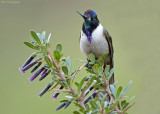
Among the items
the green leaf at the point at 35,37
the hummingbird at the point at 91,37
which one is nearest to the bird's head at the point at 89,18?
the hummingbird at the point at 91,37

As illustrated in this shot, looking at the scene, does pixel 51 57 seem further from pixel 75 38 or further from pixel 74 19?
pixel 74 19

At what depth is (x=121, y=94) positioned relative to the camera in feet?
4.62

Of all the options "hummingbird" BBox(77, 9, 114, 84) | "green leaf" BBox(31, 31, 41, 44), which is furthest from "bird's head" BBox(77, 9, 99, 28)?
"green leaf" BBox(31, 31, 41, 44)

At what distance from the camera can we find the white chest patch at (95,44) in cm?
329

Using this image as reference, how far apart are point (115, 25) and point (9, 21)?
2.26m

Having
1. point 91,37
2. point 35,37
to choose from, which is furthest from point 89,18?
point 35,37

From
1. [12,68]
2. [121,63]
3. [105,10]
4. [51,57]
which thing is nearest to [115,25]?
[105,10]

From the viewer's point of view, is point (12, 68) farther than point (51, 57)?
Yes

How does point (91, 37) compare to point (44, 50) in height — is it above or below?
above

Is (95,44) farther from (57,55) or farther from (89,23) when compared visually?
(57,55)

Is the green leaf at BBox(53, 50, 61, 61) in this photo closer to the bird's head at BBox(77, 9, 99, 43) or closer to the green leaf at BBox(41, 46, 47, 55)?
the green leaf at BBox(41, 46, 47, 55)

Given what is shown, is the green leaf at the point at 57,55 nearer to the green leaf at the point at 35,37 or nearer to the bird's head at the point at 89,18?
the green leaf at the point at 35,37

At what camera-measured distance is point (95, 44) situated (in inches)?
130

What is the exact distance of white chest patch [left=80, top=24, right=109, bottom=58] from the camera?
3.29 meters
